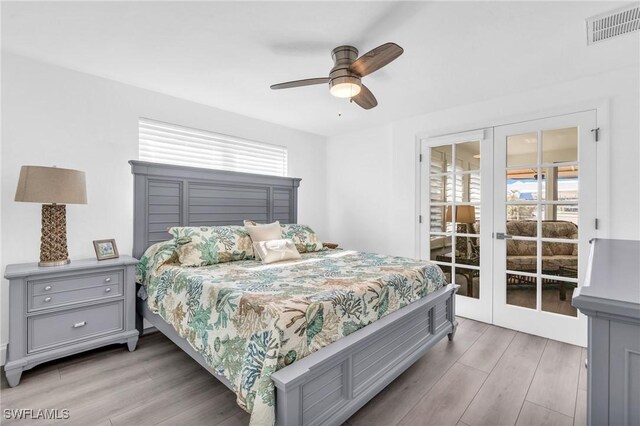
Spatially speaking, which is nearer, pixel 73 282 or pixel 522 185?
pixel 73 282

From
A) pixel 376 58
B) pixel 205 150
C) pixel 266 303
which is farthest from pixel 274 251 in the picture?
pixel 376 58

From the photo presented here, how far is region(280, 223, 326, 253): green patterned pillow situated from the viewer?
11.2 ft

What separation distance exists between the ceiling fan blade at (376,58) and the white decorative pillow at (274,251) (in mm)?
1680

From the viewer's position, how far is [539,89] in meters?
2.94

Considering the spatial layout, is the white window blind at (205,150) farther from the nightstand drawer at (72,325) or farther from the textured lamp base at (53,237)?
the nightstand drawer at (72,325)

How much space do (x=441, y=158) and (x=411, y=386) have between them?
256 cm

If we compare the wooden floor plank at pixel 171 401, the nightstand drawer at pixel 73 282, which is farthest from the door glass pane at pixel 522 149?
the nightstand drawer at pixel 73 282

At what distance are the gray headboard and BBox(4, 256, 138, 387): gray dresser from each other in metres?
0.49

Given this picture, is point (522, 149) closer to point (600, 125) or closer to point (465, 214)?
point (600, 125)

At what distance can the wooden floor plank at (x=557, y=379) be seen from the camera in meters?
1.94

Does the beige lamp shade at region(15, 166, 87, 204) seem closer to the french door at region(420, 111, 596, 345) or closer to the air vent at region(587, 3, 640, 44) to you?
the french door at region(420, 111, 596, 345)

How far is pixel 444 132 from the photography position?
3582mm

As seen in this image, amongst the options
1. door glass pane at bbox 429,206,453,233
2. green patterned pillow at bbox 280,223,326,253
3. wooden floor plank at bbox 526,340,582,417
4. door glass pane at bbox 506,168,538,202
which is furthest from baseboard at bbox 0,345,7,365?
door glass pane at bbox 506,168,538,202

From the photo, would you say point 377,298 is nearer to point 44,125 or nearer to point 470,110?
point 470,110
